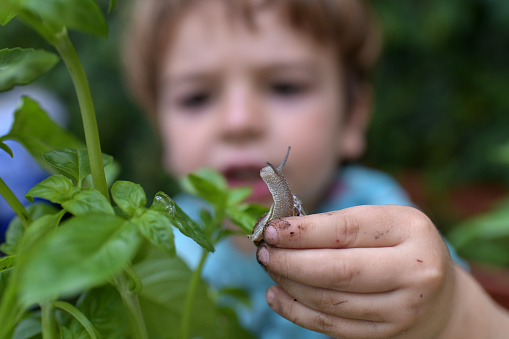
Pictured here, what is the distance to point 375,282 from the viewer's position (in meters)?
0.44

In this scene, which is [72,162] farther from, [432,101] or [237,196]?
[432,101]

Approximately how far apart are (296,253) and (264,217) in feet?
0.20

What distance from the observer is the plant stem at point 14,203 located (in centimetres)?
39

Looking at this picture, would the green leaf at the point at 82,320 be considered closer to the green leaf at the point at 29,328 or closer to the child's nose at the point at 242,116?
the green leaf at the point at 29,328

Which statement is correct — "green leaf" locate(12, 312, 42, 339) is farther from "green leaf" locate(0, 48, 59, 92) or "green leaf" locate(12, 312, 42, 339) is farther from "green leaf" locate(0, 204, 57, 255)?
"green leaf" locate(0, 48, 59, 92)

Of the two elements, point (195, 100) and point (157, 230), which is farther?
point (195, 100)

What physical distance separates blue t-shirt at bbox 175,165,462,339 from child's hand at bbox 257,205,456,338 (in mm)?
803

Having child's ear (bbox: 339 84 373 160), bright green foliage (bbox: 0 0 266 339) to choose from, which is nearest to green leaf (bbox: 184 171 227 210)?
bright green foliage (bbox: 0 0 266 339)

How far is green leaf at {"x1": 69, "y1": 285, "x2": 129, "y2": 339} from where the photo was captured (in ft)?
1.39

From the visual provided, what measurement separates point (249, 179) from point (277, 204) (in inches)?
29.6

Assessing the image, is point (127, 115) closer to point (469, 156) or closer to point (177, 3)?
point (177, 3)

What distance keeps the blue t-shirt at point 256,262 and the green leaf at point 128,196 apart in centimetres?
94

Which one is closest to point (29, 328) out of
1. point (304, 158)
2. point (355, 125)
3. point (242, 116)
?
point (242, 116)

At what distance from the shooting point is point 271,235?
1.42 ft
